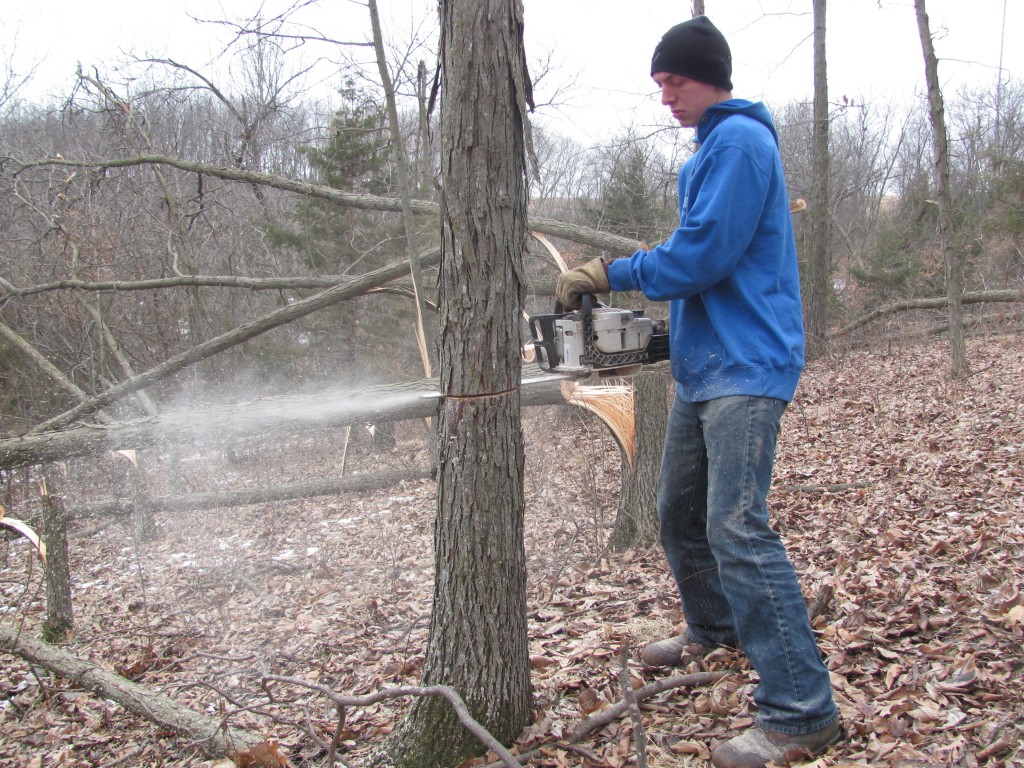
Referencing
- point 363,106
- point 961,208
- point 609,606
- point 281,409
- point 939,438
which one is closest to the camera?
point 609,606

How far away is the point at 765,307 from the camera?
2.27 meters

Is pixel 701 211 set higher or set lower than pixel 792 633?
higher

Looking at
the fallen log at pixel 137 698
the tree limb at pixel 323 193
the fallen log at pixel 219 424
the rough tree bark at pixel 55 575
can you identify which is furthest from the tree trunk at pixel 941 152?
the rough tree bark at pixel 55 575

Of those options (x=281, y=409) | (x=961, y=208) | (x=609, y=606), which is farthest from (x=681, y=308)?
(x=961, y=208)

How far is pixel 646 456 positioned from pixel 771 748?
310 centimetres

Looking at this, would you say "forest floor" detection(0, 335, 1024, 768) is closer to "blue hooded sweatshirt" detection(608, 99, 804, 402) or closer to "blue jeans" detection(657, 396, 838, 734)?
"blue jeans" detection(657, 396, 838, 734)

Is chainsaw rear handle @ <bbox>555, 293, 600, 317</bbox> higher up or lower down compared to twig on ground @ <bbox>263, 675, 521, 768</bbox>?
higher up

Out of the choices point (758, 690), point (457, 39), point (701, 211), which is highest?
point (457, 39)

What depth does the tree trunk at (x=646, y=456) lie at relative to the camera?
5145 mm

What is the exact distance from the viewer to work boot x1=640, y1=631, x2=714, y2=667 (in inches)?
113

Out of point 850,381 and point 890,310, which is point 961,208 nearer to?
point 890,310

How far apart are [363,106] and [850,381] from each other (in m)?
9.25

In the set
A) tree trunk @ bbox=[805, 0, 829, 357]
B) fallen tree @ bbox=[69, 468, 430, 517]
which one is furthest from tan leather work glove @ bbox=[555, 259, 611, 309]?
tree trunk @ bbox=[805, 0, 829, 357]

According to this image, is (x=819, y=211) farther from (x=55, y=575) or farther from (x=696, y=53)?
(x=55, y=575)
